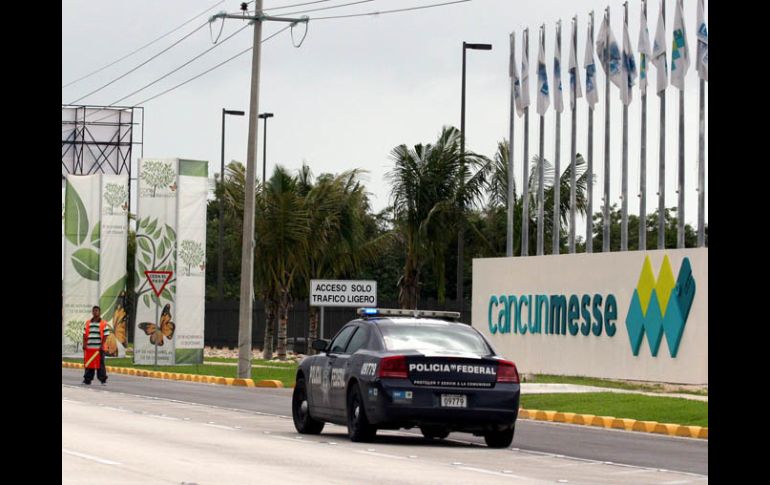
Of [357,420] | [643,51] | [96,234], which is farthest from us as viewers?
[96,234]

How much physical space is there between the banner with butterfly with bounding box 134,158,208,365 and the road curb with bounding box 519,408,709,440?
24.1m

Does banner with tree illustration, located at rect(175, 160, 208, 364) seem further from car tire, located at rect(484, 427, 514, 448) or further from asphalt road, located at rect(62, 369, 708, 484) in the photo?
car tire, located at rect(484, 427, 514, 448)

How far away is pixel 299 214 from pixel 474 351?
35.9 m

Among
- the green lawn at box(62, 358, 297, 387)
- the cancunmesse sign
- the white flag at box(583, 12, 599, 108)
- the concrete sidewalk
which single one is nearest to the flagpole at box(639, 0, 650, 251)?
the white flag at box(583, 12, 599, 108)

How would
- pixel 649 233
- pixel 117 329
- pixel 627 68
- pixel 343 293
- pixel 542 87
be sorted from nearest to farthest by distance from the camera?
pixel 627 68 → pixel 343 293 → pixel 542 87 → pixel 117 329 → pixel 649 233

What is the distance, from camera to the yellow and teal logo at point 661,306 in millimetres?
32562

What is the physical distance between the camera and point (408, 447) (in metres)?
18.0

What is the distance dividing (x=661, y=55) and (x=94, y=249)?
81.8ft

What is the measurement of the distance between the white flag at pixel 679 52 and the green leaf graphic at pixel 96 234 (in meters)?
25.4

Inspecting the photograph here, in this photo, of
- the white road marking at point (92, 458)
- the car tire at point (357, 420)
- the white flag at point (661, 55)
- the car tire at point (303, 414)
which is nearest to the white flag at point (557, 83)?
the white flag at point (661, 55)

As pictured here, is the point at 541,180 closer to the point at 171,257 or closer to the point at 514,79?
the point at 514,79

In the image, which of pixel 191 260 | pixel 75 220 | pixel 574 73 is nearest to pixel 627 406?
pixel 574 73

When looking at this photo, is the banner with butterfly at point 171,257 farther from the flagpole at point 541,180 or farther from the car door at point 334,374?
the car door at point 334,374
